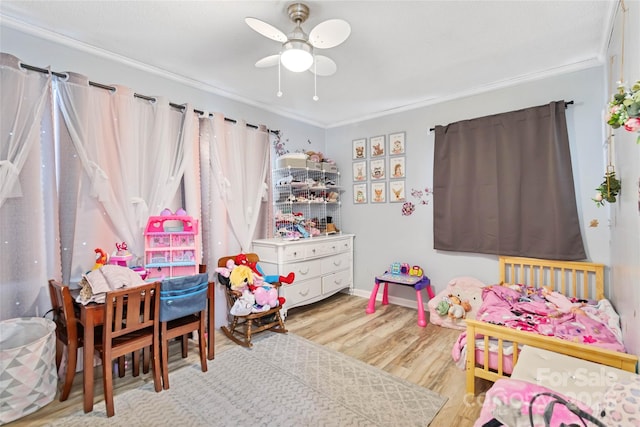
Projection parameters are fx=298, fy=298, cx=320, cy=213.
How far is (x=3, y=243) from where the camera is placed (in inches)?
76.9

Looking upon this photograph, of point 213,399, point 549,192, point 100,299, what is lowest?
point 213,399

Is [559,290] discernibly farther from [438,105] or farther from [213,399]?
[213,399]

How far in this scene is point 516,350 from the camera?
1787 millimetres

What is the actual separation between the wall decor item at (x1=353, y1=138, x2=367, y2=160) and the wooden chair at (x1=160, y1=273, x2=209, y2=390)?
2.70m

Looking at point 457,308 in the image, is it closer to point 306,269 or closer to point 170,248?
point 306,269

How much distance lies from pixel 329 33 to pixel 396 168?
2339 mm

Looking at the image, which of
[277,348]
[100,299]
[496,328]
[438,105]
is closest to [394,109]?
[438,105]

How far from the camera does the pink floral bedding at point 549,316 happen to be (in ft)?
5.98

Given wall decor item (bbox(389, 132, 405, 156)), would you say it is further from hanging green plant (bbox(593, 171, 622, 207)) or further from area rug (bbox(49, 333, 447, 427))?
Answer: area rug (bbox(49, 333, 447, 427))

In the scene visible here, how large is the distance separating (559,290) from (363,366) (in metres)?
1.98

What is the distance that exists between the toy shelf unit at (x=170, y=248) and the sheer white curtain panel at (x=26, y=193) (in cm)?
60

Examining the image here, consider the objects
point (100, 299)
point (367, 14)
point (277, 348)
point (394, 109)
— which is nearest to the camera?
point (100, 299)

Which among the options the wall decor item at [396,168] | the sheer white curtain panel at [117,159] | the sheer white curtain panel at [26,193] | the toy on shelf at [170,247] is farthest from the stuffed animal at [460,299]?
the sheer white curtain panel at [26,193]

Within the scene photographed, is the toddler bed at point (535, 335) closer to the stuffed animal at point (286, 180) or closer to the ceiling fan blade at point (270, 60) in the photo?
the ceiling fan blade at point (270, 60)
